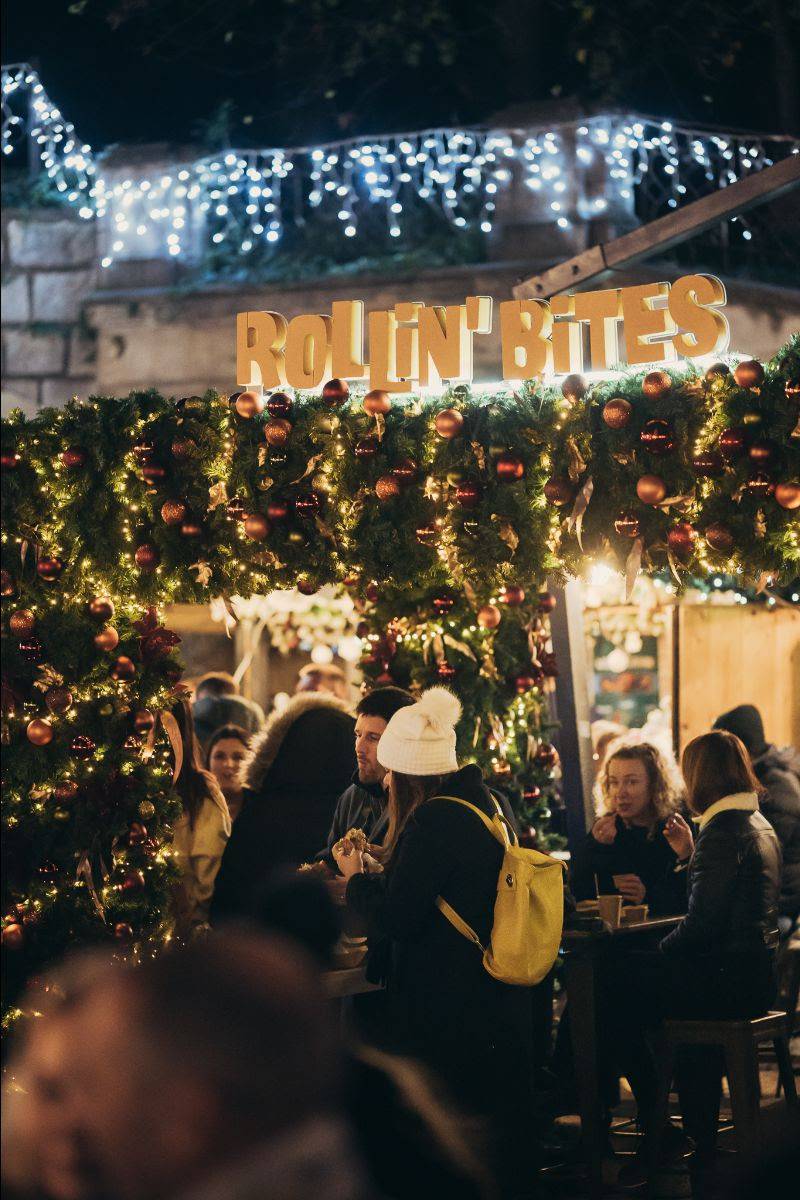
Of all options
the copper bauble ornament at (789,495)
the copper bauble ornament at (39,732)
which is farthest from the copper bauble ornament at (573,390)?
the copper bauble ornament at (39,732)

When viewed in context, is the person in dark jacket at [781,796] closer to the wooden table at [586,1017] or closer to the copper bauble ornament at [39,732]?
the wooden table at [586,1017]

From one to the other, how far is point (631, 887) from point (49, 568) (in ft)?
9.20

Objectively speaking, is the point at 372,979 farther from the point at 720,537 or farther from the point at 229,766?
the point at 229,766

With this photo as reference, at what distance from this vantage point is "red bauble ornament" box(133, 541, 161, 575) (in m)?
5.43

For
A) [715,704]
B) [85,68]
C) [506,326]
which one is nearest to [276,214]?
[85,68]

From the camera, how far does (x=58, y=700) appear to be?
17.9ft

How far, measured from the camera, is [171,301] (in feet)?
36.5

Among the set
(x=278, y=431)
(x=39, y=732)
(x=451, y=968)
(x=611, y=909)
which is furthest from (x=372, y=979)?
(x=278, y=431)

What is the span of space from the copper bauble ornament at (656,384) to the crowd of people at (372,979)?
1.25m

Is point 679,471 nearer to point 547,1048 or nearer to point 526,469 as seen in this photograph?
point 526,469

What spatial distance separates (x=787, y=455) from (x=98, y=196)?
8.42 metres

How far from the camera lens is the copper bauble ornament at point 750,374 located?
4.61 meters

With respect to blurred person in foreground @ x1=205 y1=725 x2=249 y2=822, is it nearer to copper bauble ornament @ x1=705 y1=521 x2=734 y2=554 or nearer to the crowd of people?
the crowd of people

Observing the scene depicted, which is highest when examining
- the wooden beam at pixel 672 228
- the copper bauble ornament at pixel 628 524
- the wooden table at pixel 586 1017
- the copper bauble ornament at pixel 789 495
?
the wooden beam at pixel 672 228
